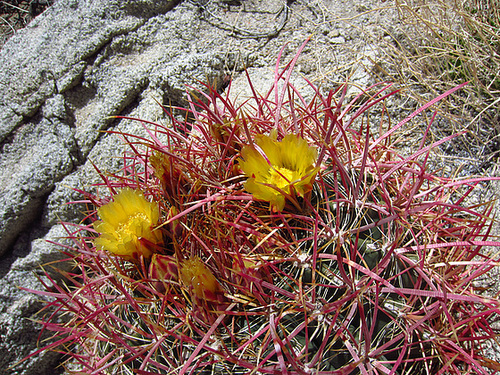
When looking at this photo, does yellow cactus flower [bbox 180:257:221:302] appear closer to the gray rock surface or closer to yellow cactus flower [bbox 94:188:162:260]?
yellow cactus flower [bbox 94:188:162:260]

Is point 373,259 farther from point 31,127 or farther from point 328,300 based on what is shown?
point 31,127

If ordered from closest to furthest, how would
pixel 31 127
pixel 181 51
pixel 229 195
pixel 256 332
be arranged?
pixel 256 332, pixel 229 195, pixel 31 127, pixel 181 51

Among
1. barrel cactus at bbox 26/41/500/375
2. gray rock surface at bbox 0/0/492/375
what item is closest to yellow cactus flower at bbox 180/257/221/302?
barrel cactus at bbox 26/41/500/375

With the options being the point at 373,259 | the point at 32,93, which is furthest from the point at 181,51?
the point at 373,259

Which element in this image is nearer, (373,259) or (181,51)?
(373,259)

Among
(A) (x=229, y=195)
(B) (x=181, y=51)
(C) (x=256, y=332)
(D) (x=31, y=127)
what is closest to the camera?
(C) (x=256, y=332)

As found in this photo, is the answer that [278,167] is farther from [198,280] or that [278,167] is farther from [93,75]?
[93,75]
